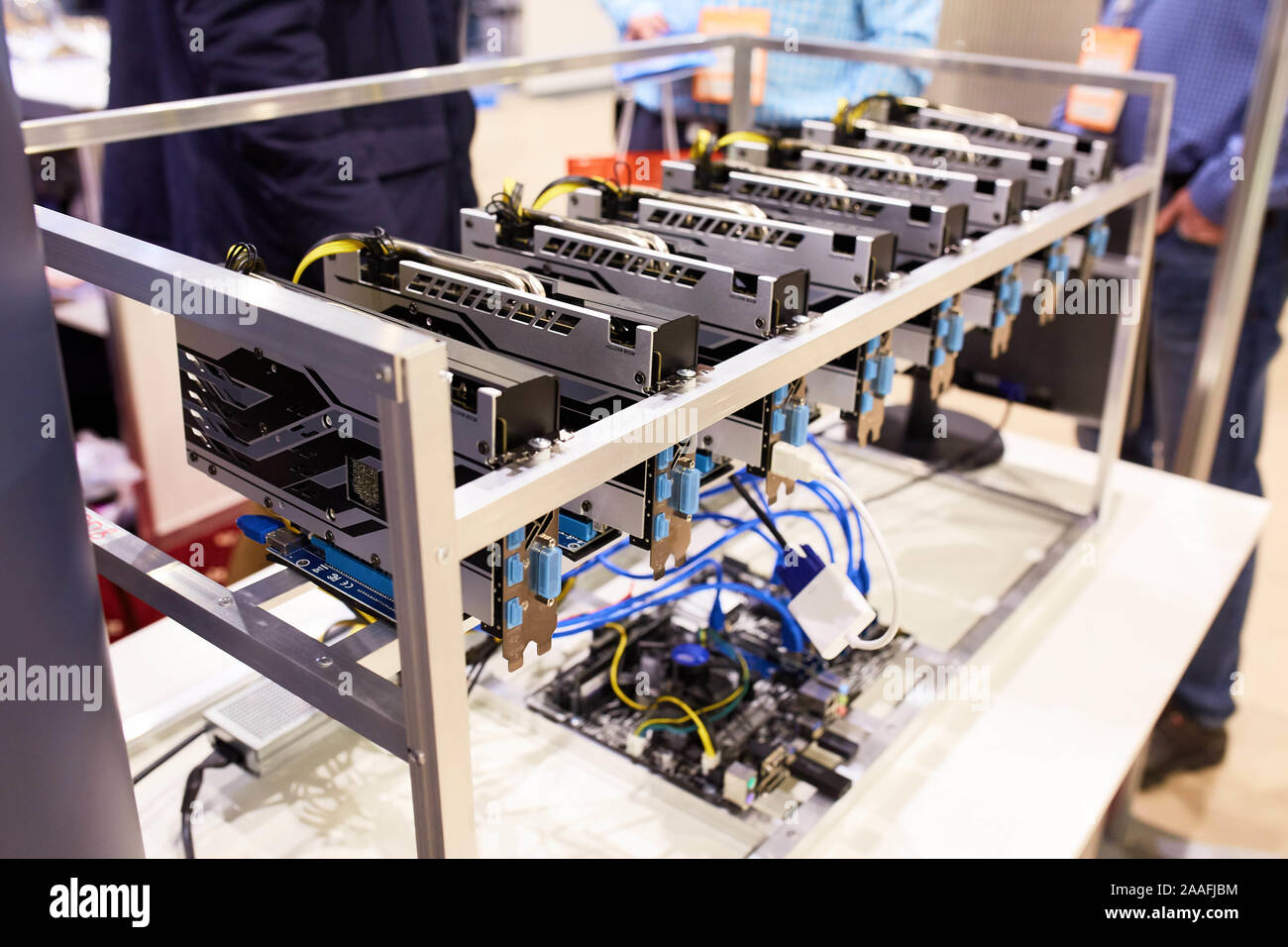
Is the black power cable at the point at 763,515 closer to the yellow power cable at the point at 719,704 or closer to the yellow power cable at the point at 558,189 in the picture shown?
the yellow power cable at the point at 719,704

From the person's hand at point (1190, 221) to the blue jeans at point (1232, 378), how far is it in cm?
4

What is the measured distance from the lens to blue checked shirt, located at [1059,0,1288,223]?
2.10m

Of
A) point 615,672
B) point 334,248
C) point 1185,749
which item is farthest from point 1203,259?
point 334,248

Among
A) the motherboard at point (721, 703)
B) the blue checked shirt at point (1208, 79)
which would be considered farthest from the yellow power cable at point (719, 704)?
the blue checked shirt at point (1208, 79)

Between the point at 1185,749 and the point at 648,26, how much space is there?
191 cm

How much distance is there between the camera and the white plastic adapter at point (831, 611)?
1.06m

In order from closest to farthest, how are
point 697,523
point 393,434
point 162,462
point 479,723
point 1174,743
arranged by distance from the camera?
point 393,434 < point 479,723 < point 697,523 < point 1174,743 < point 162,462

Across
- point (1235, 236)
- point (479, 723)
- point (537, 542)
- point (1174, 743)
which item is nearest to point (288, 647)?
point (537, 542)

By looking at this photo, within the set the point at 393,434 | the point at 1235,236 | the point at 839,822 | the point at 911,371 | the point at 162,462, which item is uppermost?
the point at 393,434

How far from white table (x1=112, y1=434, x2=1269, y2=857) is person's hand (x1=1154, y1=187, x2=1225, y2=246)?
888 mm

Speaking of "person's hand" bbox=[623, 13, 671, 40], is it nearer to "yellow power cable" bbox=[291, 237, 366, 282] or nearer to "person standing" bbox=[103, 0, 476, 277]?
"person standing" bbox=[103, 0, 476, 277]
